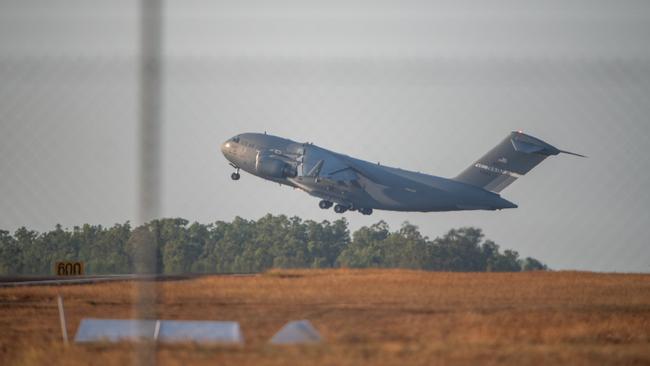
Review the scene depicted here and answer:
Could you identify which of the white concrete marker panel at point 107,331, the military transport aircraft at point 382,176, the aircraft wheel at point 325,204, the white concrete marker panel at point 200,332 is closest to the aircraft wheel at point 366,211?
the military transport aircraft at point 382,176

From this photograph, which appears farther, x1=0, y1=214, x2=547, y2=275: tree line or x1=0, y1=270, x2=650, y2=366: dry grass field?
x1=0, y1=214, x2=547, y2=275: tree line

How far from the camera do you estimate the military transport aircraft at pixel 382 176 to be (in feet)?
184

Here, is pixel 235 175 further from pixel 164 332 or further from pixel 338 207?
pixel 164 332

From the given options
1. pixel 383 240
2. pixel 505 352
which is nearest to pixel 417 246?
pixel 383 240

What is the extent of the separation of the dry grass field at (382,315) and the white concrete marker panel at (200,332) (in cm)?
50

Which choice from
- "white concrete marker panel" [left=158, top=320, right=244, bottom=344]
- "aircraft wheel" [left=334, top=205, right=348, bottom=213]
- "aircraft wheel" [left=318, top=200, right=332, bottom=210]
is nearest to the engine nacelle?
"aircraft wheel" [left=318, top=200, right=332, bottom=210]

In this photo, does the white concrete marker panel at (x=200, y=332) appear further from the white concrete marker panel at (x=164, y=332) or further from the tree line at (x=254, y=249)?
the tree line at (x=254, y=249)

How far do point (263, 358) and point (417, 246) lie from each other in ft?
121

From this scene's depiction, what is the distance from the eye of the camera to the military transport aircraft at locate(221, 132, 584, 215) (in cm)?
5616

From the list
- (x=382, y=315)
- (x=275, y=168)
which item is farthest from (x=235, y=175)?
(x=382, y=315)

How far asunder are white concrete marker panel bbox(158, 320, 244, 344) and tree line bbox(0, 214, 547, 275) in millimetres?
26073

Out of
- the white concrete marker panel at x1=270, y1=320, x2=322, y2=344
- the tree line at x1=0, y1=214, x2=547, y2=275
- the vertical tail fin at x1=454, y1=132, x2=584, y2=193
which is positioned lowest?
the white concrete marker panel at x1=270, y1=320, x2=322, y2=344

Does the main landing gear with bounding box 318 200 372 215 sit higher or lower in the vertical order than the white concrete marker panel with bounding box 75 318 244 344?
higher

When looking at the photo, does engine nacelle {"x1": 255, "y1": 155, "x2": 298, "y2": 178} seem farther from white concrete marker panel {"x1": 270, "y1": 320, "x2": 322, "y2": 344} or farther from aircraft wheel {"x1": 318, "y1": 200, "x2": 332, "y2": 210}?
white concrete marker panel {"x1": 270, "y1": 320, "x2": 322, "y2": 344}
